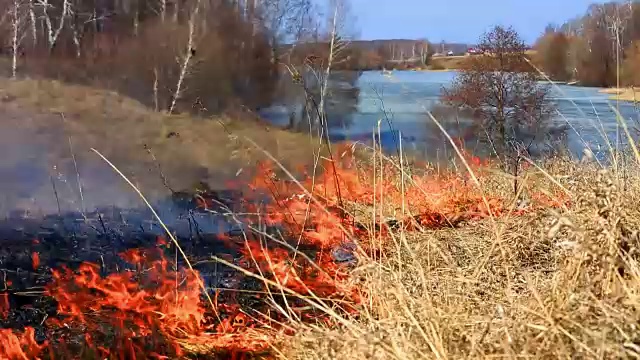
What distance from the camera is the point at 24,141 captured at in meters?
9.38

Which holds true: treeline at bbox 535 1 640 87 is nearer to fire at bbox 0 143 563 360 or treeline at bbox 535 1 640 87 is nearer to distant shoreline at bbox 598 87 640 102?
distant shoreline at bbox 598 87 640 102

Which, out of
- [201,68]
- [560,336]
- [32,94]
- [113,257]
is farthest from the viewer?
[201,68]

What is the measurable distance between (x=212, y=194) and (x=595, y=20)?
7678 mm

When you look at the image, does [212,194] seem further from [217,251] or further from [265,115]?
[265,115]

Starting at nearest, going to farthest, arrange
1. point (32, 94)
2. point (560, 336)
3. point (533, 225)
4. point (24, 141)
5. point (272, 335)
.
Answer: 1. point (560, 336)
2. point (272, 335)
3. point (533, 225)
4. point (24, 141)
5. point (32, 94)

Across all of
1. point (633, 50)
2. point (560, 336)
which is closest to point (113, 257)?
point (560, 336)

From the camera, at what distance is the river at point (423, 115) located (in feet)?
12.7

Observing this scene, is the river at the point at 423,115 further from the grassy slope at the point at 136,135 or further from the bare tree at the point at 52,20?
the bare tree at the point at 52,20

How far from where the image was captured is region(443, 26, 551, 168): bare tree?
567 centimetres

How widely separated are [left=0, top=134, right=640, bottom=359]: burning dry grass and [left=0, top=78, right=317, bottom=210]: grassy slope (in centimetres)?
393

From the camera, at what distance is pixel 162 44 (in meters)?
12.6

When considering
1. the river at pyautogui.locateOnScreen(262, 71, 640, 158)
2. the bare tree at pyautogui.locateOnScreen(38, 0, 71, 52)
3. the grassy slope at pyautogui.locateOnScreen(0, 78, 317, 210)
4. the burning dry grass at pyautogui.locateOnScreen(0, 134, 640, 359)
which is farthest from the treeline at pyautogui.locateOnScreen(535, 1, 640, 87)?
the bare tree at pyautogui.locateOnScreen(38, 0, 71, 52)

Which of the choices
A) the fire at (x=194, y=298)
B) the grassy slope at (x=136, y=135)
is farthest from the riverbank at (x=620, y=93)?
the grassy slope at (x=136, y=135)

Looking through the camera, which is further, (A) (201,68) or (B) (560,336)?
(A) (201,68)
